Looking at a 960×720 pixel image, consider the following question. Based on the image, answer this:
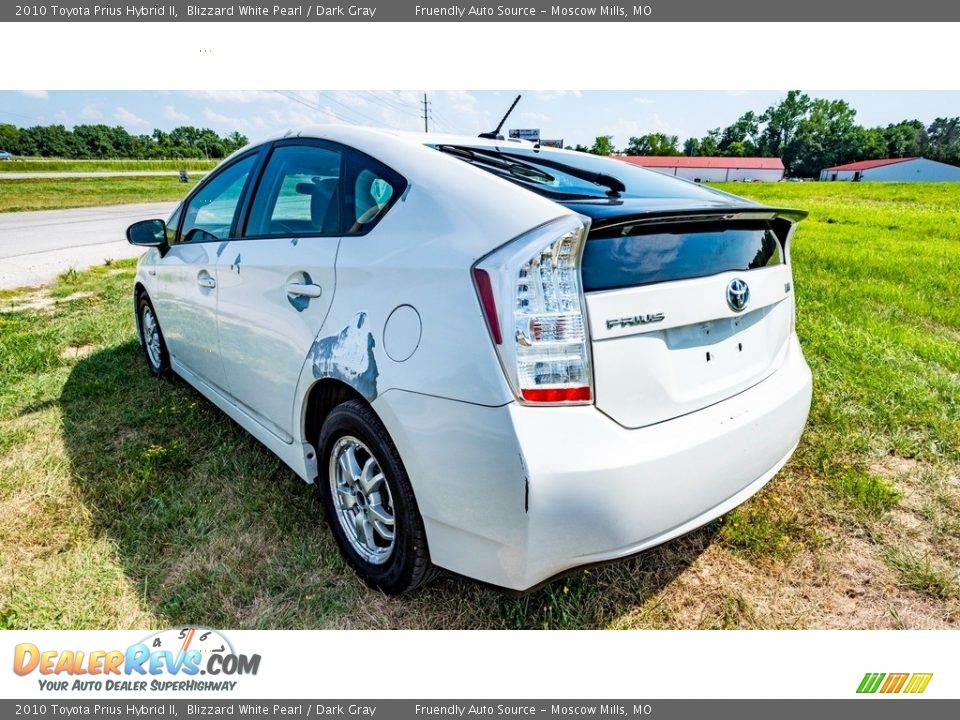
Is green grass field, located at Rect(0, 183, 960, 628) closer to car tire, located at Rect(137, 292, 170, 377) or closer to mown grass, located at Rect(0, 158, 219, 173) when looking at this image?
car tire, located at Rect(137, 292, 170, 377)

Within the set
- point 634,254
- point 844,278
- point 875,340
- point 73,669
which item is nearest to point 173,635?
point 73,669

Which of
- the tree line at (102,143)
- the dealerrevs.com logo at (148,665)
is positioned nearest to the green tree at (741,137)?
the tree line at (102,143)

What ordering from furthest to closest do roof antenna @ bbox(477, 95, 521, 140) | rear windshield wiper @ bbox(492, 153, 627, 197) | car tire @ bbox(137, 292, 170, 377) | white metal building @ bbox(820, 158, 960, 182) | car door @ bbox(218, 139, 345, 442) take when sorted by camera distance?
white metal building @ bbox(820, 158, 960, 182) → car tire @ bbox(137, 292, 170, 377) → roof antenna @ bbox(477, 95, 521, 140) → car door @ bbox(218, 139, 345, 442) → rear windshield wiper @ bbox(492, 153, 627, 197)

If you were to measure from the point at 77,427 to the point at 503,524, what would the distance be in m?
3.21

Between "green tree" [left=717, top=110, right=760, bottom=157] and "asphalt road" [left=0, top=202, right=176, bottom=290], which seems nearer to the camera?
"asphalt road" [left=0, top=202, right=176, bottom=290]

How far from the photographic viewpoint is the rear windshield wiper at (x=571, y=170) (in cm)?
197

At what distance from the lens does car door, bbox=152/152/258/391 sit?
9.74 ft

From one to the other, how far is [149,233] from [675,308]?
341 cm

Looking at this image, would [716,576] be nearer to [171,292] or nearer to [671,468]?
[671,468]

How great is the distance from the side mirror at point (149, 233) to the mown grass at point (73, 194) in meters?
Result: 21.6

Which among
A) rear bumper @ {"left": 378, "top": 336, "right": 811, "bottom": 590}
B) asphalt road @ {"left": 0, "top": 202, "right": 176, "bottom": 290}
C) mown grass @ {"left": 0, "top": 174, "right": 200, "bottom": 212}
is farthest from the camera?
mown grass @ {"left": 0, "top": 174, "right": 200, "bottom": 212}

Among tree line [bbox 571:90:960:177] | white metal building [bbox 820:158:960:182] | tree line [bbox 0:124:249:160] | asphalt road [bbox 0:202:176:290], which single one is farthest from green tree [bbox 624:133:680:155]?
asphalt road [bbox 0:202:176:290]

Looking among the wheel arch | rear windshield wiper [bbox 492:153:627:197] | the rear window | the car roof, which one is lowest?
the wheel arch

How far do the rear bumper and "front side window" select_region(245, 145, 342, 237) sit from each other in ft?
3.16
